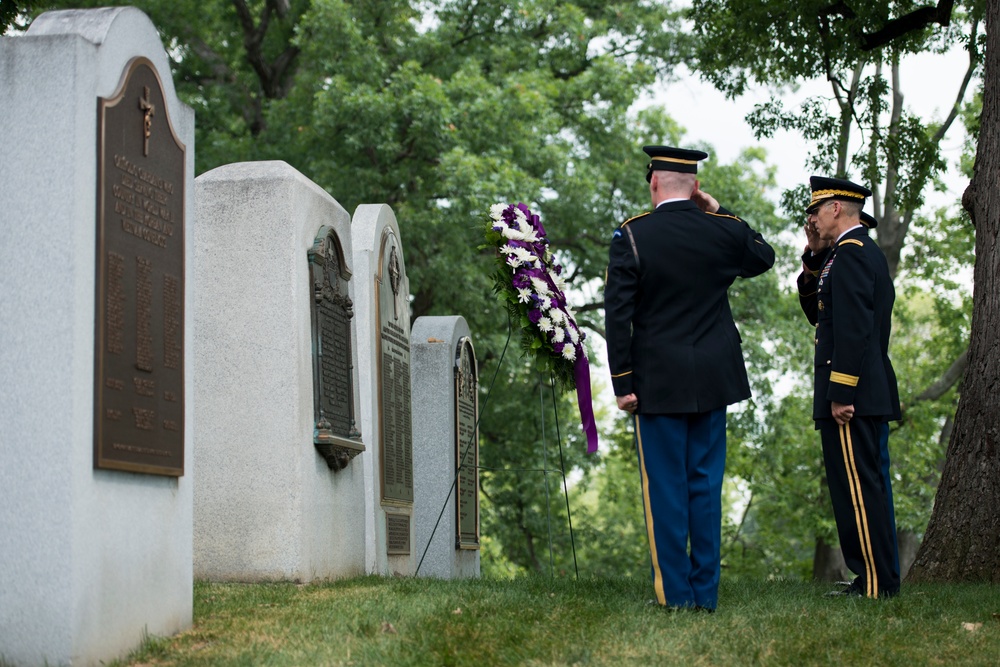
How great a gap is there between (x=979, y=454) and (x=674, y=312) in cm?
385

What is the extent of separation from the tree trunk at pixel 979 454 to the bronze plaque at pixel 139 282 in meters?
5.88

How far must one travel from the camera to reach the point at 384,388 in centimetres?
930

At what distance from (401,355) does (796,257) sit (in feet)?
54.4

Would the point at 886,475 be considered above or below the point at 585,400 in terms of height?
below

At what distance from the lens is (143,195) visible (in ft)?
16.9

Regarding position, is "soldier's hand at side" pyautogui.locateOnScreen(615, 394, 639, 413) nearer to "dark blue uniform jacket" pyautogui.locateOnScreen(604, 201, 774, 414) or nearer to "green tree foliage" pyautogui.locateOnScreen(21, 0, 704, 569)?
"dark blue uniform jacket" pyautogui.locateOnScreen(604, 201, 774, 414)

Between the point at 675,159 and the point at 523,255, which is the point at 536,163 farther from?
the point at 675,159

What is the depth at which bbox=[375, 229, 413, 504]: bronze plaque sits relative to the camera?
9.27 m

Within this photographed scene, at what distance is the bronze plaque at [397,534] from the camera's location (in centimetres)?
916

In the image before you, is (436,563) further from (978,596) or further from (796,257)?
(796,257)

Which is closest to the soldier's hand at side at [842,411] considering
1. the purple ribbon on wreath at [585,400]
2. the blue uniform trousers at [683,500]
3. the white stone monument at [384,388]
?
the blue uniform trousers at [683,500]

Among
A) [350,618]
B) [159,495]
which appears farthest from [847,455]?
[159,495]

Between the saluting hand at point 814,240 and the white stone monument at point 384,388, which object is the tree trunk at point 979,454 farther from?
the white stone monument at point 384,388

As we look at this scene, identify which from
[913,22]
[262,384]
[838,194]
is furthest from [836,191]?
[913,22]
